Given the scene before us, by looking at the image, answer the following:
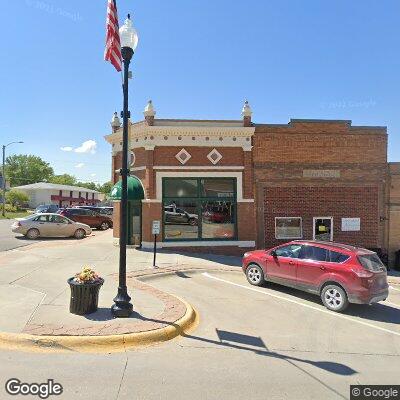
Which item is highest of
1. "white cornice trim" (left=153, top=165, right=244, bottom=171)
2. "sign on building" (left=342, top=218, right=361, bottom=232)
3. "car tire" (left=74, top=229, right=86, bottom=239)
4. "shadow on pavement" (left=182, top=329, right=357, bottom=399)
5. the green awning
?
"white cornice trim" (left=153, top=165, right=244, bottom=171)

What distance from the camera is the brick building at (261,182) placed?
53.1 ft

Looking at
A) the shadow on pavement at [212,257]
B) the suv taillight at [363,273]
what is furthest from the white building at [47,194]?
the suv taillight at [363,273]

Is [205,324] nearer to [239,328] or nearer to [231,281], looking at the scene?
[239,328]

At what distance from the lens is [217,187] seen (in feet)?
54.1

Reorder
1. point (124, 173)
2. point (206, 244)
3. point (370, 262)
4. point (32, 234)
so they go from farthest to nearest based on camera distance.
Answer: point (32, 234), point (206, 244), point (370, 262), point (124, 173)

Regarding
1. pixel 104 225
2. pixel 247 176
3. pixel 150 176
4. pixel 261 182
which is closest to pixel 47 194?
pixel 104 225

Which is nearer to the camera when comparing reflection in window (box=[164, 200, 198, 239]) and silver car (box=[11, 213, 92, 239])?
reflection in window (box=[164, 200, 198, 239])

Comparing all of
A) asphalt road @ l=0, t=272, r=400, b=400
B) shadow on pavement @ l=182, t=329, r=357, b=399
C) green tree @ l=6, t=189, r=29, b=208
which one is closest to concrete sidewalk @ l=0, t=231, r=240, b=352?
asphalt road @ l=0, t=272, r=400, b=400

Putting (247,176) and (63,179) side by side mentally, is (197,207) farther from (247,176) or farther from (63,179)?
(63,179)

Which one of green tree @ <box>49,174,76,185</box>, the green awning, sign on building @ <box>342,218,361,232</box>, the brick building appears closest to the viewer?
the green awning

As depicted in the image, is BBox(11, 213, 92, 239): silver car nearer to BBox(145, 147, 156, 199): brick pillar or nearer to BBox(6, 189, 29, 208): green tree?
BBox(145, 147, 156, 199): brick pillar

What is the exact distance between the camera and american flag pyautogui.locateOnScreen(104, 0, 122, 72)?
7117mm

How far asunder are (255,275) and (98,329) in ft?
20.4

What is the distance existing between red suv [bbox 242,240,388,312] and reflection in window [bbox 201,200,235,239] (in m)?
5.67
